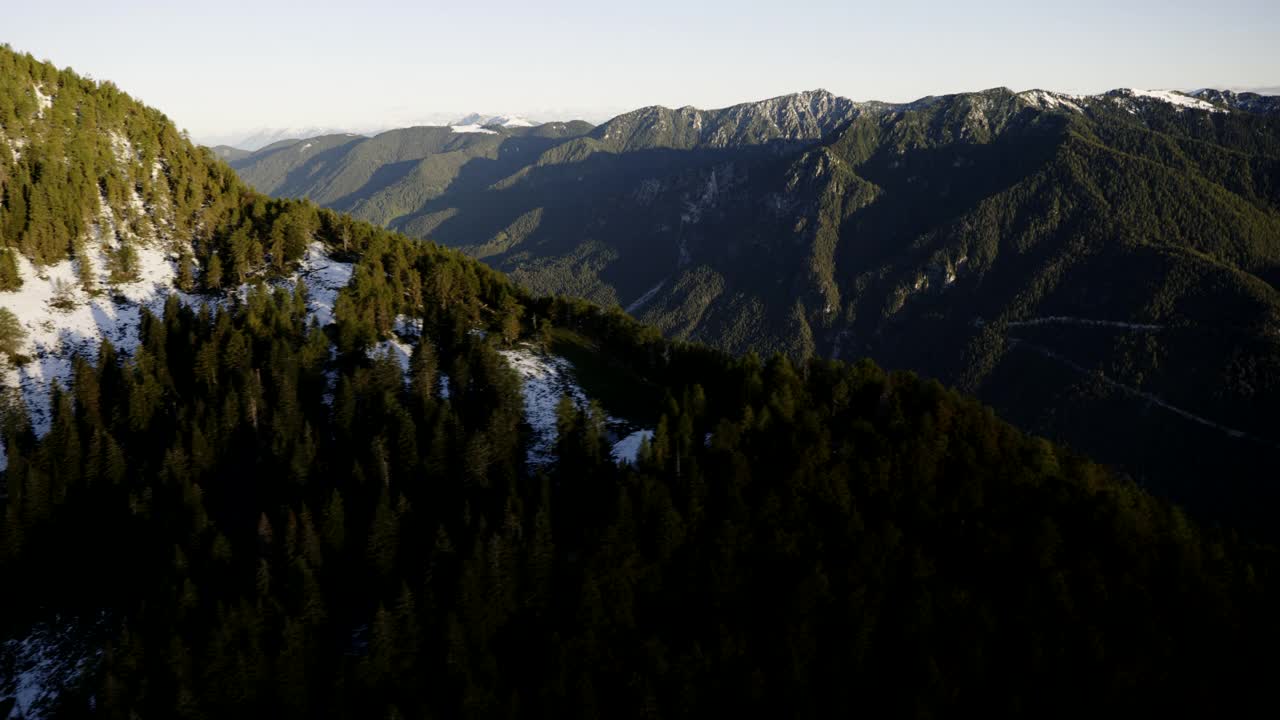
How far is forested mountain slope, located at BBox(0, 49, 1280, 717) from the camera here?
47.9 meters

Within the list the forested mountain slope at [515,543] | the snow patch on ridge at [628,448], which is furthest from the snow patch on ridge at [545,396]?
the forested mountain slope at [515,543]

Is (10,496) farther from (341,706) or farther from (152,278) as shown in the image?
(152,278)

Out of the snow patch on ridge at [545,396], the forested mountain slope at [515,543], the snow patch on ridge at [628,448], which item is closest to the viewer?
the forested mountain slope at [515,543]

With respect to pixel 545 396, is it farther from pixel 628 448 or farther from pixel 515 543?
pixel 515 543

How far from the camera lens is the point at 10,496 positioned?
5672cm

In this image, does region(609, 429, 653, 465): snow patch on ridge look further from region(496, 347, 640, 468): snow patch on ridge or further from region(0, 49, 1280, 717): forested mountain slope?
region(0, 49, 1280, 717): forested mountain slope

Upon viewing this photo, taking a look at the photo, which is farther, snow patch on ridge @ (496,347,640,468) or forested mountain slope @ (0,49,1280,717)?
snow patch on ridge @ (496,347,640,468)

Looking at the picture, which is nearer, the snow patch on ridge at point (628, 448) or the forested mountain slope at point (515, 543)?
the forested mountain slope at point (515, 543)

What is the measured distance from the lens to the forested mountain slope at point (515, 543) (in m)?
47.9

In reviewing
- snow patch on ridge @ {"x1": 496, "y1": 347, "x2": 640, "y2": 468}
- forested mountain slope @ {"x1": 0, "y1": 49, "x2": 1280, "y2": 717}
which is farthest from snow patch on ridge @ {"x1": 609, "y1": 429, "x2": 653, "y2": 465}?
forested mountain slope @ {"x1": 0, "y1": 49, "x2": 1280, "y2": 717}

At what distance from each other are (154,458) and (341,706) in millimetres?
43716

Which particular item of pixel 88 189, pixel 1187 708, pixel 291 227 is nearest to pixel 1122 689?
pixel 1187 708

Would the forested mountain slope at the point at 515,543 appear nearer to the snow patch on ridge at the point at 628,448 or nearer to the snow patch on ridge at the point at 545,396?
the snow patch on ridge at the point at 545,396

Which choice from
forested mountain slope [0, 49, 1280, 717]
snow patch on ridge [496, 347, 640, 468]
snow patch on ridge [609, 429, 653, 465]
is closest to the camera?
forested mountain slope [0, 49, 1280, 717]
